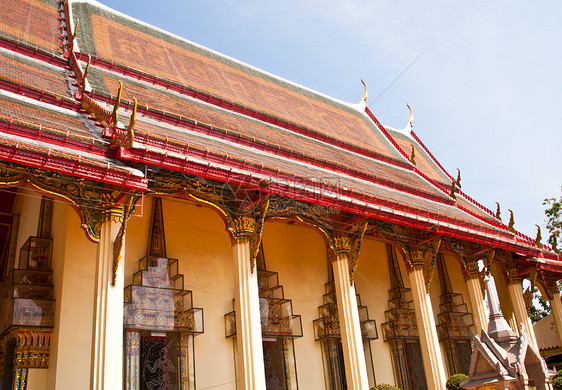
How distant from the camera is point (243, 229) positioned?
781 centimetres

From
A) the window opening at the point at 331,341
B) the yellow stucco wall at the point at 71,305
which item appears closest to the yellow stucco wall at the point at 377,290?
the window opening at the point at 331,341

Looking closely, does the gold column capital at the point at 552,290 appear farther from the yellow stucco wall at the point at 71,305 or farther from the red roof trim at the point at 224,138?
the yellow stucco wall at the point at 71,305

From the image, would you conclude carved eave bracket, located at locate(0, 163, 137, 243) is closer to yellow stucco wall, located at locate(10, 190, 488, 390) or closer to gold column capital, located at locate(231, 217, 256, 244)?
yellow stucco wall, located at locate(10, 190, 488, 390)

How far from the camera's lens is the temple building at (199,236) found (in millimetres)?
6402

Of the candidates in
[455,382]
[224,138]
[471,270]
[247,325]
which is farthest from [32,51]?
[471,270]

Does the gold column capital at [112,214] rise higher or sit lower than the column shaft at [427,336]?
higher

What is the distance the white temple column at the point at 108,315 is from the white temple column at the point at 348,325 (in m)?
3.98

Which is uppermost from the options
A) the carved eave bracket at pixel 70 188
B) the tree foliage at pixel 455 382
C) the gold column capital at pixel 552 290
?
the carved eave bracket at pixel 70 188

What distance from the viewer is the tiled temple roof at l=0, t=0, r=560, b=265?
6.50m

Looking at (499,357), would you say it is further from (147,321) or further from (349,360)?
(147,321)

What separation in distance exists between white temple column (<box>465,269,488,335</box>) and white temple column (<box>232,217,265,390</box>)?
600 cm

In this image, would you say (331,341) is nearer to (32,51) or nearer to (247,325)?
(247,325)

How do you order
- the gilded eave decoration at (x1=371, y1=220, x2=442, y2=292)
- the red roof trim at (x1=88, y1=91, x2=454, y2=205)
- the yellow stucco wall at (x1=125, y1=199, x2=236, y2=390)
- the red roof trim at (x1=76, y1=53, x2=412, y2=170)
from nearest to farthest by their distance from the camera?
the red roof trim at (x1=88, y1=91, x2=454, y2=205) → the yellow stucco wall at (x1=125, y1=199, x2=236, y2=390) → the gilded eave decoration at (x1=371, y1=220, x2=442, y2=292) → the red roof trim at (x1=76, y1=53, x2=412, y2=170)

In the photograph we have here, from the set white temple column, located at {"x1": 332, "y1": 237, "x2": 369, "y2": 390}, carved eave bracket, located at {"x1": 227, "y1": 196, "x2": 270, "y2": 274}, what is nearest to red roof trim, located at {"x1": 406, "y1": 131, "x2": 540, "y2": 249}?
white temple column, located at {"x1": 332, "y1": 237, "x2": 369, "y2": 390}
